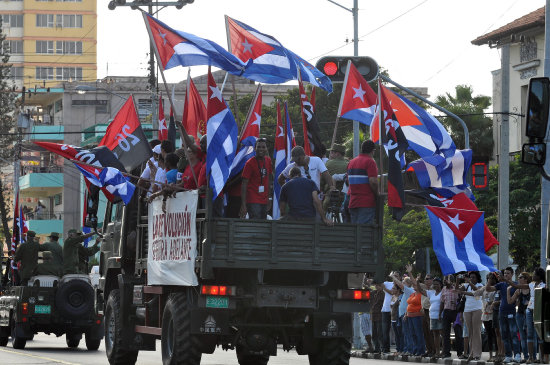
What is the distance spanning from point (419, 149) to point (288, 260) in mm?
6180

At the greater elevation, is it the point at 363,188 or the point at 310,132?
the point at 310,132

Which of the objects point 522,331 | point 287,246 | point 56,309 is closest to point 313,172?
point 287,246

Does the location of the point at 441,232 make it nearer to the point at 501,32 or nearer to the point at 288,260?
the point at 288,260

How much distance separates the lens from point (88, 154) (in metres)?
18.9

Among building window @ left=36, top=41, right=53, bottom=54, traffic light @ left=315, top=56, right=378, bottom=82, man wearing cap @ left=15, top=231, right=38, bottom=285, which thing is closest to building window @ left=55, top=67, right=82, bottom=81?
building window @ left=36, top=41, right=53, bottom=54

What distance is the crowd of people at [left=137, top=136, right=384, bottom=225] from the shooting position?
16.1m

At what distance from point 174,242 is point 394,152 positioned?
4228 millimetres

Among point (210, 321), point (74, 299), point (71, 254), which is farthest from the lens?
point (71, 254)

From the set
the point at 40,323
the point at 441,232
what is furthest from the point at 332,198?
the point at 40,323

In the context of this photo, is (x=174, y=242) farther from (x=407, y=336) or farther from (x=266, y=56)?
(x=407, y=336)

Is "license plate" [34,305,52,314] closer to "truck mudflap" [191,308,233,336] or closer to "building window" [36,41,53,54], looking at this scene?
"truck mudflap" [191,308,233,336]

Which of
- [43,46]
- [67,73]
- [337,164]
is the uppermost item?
[43,46]

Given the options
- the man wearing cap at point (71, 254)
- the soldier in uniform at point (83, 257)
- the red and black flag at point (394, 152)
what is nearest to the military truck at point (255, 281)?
the red and black flag at point (394, 152)

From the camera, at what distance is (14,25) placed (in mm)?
127562
